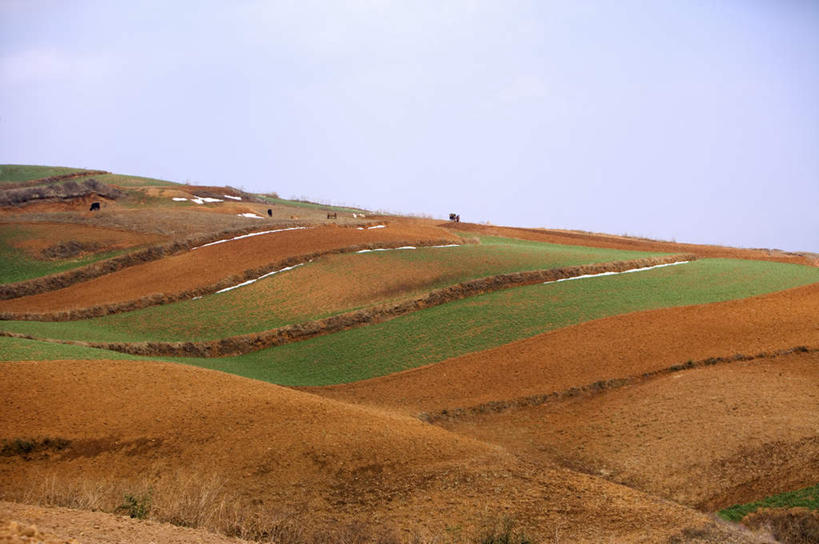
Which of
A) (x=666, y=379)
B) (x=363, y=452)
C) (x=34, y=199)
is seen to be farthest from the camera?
(x=34, y=199)

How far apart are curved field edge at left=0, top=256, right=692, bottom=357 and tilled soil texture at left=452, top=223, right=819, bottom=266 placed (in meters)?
11.2

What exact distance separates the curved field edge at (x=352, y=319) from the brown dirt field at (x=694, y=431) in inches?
387

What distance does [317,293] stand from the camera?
3195 cm

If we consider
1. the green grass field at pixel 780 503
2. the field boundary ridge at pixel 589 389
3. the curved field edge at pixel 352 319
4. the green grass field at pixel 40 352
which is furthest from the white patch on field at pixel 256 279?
the green grass field at pixel 780 503

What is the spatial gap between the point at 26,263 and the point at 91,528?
32.1 m

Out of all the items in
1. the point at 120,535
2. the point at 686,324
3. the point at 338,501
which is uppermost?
the point at 686,324

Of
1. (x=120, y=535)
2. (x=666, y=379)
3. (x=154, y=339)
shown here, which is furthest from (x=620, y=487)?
(x=154, y=339)

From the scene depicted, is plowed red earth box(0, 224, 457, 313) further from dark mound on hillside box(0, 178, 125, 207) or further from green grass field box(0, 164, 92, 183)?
green grass field box(0, 164, 92, 183)

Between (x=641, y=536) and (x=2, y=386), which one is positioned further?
(x=2, y=386)

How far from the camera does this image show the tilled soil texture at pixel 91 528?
834 cm

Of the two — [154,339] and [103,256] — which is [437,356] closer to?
[154,339]

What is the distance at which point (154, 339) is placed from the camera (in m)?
27.5

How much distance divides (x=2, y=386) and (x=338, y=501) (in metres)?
9.56

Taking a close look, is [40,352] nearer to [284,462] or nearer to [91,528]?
[284,462]
